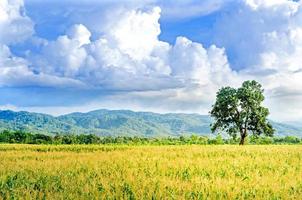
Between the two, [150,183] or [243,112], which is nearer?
[150,183]

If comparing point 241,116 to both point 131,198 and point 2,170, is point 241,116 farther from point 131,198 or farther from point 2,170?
point 131,198

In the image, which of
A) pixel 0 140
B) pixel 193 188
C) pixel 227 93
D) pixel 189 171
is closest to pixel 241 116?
pixel 227 93

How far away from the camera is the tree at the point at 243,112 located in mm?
82375

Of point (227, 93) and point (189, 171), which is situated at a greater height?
point (227, 93)

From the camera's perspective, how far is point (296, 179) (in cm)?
2088

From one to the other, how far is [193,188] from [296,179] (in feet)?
20.0

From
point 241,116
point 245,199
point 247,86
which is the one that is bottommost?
point 245,199

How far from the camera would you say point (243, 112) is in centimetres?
8294

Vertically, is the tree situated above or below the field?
above

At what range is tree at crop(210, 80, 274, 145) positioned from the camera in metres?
82.4

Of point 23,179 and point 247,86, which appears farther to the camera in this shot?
point 247,86

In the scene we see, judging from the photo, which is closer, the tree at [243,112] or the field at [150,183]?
the field at [150,183]

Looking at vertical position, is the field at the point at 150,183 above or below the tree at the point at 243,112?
below

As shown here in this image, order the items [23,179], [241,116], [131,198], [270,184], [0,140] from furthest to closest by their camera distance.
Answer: [0,140]
[241,116]
[23,179]
[270,184]
[131,198]
